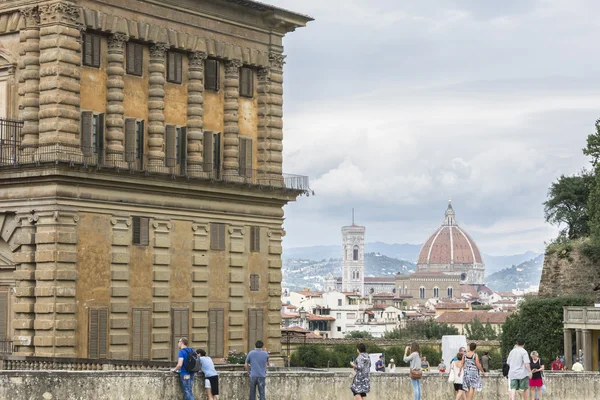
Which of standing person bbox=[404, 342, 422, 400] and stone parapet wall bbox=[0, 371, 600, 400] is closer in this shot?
stone parapet wall bbox=[0, 371, 600, 400]

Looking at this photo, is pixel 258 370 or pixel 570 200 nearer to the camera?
pixel 258 370

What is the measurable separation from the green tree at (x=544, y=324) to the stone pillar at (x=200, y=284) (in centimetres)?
2917

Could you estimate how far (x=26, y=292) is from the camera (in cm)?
4628

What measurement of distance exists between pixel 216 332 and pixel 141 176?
739 cm

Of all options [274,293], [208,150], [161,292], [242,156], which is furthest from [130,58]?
[274,293]

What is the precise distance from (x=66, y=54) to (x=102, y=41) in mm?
2325

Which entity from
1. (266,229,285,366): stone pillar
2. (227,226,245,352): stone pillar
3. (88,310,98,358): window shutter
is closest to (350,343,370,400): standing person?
(88,310,98,358): window shutter

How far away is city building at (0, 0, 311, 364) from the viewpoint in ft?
152

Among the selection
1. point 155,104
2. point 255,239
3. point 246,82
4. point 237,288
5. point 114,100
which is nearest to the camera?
point 114,100

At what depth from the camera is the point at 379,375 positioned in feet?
116

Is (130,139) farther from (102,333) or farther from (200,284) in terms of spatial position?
(102,333)

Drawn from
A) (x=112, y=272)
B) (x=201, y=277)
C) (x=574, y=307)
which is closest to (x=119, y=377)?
(x=112, y=272)

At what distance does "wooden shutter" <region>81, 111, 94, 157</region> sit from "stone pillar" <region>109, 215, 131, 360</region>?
98.3 inches

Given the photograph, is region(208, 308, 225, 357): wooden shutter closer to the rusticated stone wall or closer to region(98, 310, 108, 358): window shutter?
region(98, 310, 108, 358): window shutter
